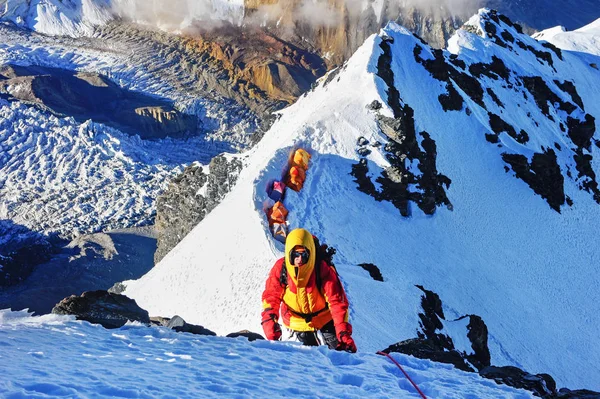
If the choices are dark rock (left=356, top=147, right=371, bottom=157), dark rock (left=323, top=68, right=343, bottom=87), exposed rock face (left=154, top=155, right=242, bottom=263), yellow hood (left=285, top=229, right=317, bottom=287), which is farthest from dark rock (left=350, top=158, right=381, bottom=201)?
yellow hood (left=285, top=229, right=317, bottom=287)

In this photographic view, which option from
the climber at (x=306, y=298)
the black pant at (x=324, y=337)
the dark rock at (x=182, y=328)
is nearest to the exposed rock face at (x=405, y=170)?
the dark rock at (x=182, y=328)

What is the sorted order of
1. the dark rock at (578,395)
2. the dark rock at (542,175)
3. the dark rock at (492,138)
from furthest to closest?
1. the dark rock at (492,138)
2. the dark rock at (542,175)
3. the dark rock at (578,395)

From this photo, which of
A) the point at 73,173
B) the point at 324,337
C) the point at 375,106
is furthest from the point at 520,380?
the point at 73,173

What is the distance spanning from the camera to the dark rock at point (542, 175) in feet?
147

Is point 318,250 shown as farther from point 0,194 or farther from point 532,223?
point 0,194

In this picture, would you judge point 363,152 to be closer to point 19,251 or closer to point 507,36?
point 507,36

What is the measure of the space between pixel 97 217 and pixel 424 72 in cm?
11141

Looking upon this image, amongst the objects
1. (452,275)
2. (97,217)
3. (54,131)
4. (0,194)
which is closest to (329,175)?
(452,275)

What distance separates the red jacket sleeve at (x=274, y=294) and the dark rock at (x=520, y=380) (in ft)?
17.6

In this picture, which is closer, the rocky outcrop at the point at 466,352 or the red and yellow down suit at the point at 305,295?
the red and yellow down suit at the point at 305,295

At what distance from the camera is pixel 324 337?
41.4 ft

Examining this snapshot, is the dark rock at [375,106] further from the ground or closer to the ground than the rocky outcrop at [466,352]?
further from the ground

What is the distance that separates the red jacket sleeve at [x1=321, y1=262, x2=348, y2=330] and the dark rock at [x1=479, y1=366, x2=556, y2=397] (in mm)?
4135

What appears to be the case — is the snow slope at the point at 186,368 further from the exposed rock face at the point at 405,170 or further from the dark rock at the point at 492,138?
the dark rock at the point at 492,138
